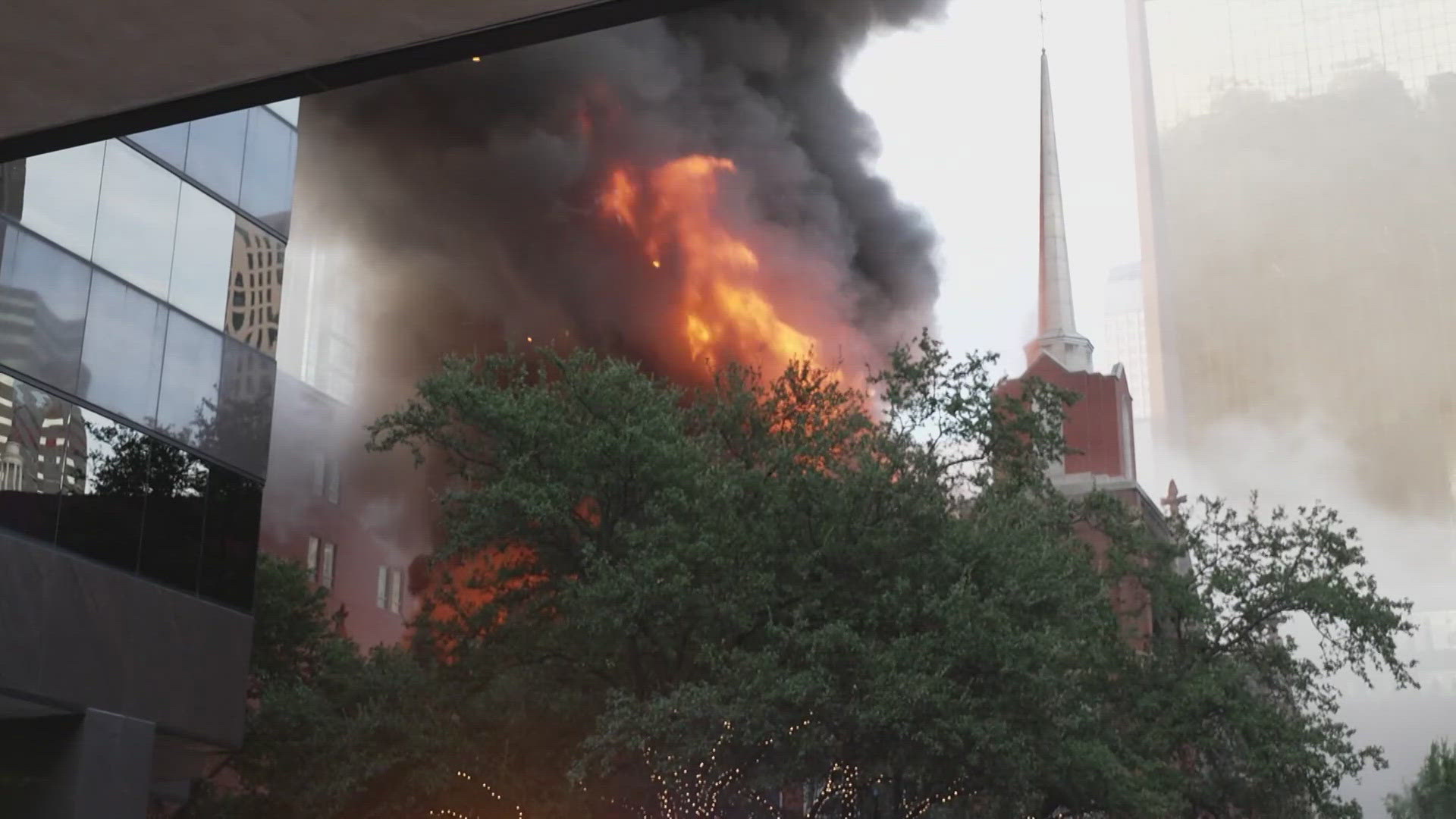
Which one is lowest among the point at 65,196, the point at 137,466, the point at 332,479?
the point at 137,466

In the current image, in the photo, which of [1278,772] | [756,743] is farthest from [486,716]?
[1278,772]

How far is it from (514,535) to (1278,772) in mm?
18316

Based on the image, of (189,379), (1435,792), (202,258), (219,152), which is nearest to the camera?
(189,379)

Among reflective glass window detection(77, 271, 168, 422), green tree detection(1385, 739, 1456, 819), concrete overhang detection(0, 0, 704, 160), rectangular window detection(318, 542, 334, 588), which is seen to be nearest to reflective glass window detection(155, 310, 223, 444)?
reflective glass window detection(77, 271, 168, 422)

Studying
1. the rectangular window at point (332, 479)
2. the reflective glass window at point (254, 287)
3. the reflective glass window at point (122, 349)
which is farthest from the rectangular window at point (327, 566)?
the reflective glass window at point (122, 349)

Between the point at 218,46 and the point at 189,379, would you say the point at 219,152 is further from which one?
the point at 218,46

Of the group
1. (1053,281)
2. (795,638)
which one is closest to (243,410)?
(795,638)

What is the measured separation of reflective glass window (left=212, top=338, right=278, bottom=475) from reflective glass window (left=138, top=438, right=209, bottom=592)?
0.66m

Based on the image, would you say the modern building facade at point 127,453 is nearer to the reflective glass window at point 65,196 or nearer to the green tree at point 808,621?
the reflective glass window at point 65,196

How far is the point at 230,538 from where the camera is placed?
86.9 feet

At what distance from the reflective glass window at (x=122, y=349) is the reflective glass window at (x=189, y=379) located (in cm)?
23

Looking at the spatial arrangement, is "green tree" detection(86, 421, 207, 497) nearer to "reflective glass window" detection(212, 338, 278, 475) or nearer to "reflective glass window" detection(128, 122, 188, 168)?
"reflective glass window" detection(212, 338, 278, 475)

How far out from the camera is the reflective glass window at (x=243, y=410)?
26641mm

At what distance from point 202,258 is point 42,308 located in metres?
4.04
